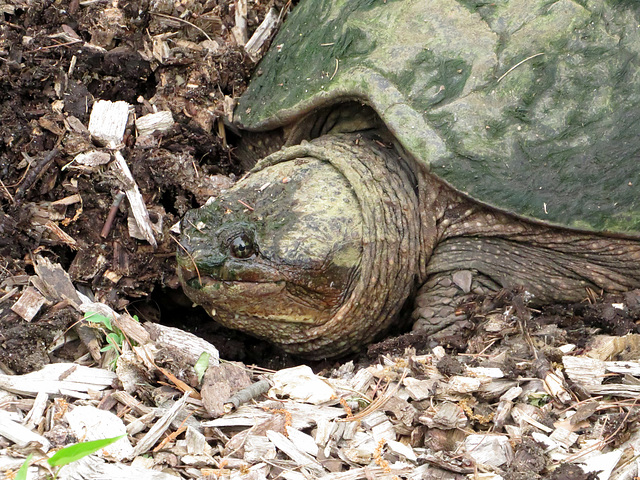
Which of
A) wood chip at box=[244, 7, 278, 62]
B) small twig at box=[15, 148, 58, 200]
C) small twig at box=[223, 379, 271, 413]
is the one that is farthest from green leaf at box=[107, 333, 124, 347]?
wood chip at box=[244, 7, 278, 62]

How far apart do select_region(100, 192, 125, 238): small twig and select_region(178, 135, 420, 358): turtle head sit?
0.47 meters

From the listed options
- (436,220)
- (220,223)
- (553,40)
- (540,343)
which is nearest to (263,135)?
(220,223)

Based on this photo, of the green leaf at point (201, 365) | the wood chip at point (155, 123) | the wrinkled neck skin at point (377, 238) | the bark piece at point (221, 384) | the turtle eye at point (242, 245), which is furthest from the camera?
the wood chip at point (155, 123)

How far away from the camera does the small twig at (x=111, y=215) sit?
3643mm

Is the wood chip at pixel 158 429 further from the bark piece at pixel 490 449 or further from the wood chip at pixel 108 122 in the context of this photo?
the wood chip at pixel 108 122

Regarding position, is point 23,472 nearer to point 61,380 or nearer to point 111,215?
point 61,380

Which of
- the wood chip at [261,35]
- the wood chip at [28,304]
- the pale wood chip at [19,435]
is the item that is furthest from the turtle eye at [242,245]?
the wood chip at [261,35]

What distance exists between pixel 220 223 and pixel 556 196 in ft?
5.29

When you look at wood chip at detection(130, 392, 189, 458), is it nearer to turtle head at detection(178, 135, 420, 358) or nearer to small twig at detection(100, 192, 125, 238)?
turtle head at detection(178, 135, 420, 358)

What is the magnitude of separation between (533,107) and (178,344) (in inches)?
77.9

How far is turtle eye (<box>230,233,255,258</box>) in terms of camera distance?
10.7ft

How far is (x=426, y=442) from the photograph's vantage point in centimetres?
254

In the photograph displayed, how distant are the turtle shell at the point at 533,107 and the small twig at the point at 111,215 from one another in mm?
1442

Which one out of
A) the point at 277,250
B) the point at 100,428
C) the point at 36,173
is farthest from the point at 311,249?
the point at 36,173
